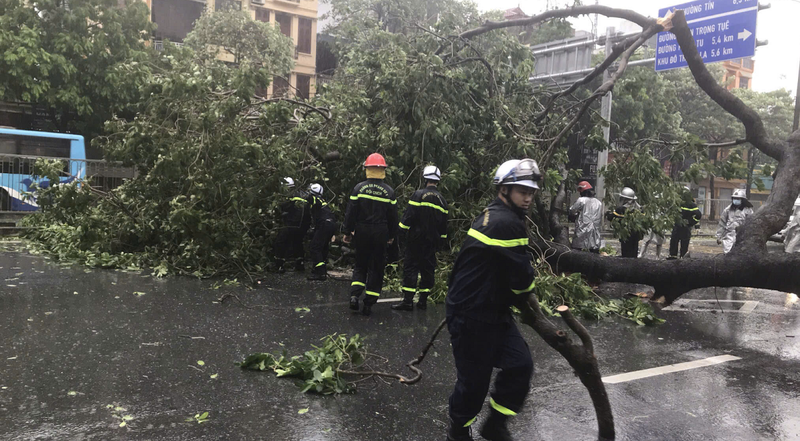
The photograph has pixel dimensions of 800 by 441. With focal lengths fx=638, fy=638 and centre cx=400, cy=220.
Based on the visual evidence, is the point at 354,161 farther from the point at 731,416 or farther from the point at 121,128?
the point at 731,416

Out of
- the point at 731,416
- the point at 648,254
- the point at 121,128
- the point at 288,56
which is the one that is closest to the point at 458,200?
the point at 121,128

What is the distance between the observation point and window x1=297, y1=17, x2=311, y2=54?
3509 centimetres

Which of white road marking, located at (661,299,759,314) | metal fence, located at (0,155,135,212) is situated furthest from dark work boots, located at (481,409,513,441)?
metal fence, located at (0,155,135,212)

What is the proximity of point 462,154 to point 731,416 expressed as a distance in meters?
6.11

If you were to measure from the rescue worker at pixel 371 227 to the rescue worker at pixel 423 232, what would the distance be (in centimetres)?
24

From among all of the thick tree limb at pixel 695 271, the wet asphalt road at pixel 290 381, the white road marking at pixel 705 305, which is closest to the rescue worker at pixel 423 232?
the wet asphalt road at pixel 290 381

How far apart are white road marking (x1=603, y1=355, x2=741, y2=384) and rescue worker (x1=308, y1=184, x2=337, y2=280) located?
5092 millimetres

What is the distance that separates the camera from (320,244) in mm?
9258

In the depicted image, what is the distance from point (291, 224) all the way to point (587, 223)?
4.70 metres

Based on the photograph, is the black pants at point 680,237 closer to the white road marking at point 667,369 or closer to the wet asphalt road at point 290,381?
the wet asphalt road at point 290,381

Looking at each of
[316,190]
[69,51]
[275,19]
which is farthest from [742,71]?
[316,190]

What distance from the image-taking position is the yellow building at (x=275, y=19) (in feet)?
101

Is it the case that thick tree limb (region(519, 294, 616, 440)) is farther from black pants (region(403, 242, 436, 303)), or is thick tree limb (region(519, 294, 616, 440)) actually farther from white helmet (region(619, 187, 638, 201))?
white helmet (region(619, 187, 638, 201))

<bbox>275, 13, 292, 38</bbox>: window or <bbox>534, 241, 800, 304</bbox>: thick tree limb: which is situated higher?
<bbox>275, 13, 292, 38</bbox>: window
